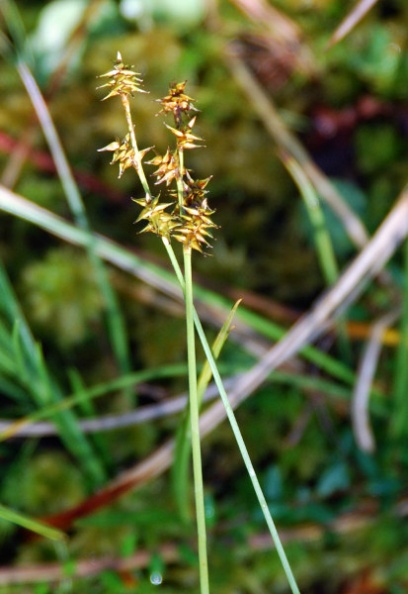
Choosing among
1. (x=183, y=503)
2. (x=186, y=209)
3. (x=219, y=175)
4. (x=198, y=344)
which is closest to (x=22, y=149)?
(x=219, y=175)

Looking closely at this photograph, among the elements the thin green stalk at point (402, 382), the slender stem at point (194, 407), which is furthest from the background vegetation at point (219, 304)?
the slender stem at point (194, 407)

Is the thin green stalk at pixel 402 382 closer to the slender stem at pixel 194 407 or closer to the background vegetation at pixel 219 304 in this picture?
the background vegetation at pixel 219 304

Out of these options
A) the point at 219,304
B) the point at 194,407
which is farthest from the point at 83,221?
the point at 194,407

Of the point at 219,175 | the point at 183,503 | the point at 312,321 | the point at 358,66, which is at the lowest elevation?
the point at 183,503

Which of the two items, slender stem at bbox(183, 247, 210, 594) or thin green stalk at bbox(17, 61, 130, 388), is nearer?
slender stem at bbox(183, 247, 210, 594)

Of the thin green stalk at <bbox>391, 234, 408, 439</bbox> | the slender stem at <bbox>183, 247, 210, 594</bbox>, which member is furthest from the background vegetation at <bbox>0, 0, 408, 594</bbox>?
the slender stem at <bbox>183, 247, 210, 594</bbox>

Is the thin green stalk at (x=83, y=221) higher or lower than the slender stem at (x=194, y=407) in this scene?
higher

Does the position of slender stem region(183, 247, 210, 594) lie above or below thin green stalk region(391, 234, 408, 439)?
below

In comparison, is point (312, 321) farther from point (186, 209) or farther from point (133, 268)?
point (186, 209)

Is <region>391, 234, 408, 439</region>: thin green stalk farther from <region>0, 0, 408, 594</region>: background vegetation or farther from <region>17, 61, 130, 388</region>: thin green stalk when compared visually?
<region>17, 61, 130, 388</region>: thin green stalk
